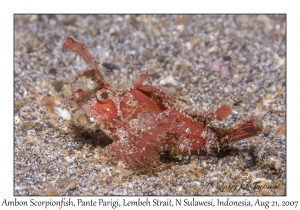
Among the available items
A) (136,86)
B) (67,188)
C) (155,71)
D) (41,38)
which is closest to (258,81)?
(155,71)

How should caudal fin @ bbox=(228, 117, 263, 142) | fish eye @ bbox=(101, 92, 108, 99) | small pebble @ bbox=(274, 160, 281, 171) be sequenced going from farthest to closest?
small pebble @ bbox=(274, 160, 281, 171) < caudal fin @ bbox=(228, 117, 263, 142) < fish eye @ bbox=(101, 92, 108, 99)

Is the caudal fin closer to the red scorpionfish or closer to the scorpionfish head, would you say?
the red scorpionfish

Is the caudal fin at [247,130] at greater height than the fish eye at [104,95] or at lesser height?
lesser

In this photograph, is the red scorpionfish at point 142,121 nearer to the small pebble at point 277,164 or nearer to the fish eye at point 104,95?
the fish eye at point 104,95

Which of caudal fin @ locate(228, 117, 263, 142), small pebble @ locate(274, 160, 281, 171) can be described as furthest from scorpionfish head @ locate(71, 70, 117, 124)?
small pebble @ locate(274, 160, 281, 171)

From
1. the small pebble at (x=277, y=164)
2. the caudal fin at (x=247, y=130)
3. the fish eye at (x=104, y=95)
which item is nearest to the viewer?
the fish eye at (x=104, y=95)

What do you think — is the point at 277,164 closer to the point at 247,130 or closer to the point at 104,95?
the point at 247,130

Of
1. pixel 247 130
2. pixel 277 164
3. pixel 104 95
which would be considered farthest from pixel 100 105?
pixel 277 164

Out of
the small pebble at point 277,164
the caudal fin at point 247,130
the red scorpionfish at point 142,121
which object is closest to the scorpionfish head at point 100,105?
the red scorpionfish at point 142,121
